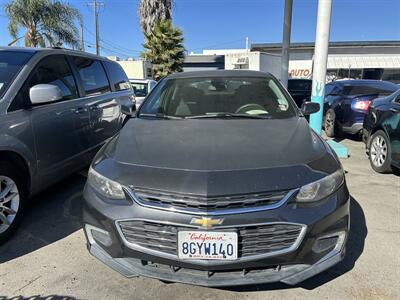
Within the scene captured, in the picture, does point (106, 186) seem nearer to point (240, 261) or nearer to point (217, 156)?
point (217, 156)

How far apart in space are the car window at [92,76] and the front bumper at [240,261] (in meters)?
2.89

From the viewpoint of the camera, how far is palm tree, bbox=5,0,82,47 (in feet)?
57.7

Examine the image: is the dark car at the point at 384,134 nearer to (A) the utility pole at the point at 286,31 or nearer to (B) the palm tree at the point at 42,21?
(A) the utility pole at the point at 286,31

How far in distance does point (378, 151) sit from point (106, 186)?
15.2 ft

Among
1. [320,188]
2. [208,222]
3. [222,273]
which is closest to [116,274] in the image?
[222,273]

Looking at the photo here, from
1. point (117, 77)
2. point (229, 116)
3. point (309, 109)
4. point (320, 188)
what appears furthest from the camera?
point (117, 77)

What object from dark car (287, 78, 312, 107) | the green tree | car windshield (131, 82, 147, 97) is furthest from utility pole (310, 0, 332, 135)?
the green tree

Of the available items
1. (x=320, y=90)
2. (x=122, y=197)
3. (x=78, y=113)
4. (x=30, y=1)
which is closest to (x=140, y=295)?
(x=122, y=197)

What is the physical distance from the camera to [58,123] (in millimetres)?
4098

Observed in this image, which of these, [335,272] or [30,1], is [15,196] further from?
[30,1]

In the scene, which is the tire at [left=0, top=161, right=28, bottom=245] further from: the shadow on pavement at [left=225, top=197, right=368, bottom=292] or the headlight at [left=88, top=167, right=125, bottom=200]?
the shadow on pavement at [left=225, top=197, right=368, bottom=292]

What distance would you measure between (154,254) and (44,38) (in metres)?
18.9

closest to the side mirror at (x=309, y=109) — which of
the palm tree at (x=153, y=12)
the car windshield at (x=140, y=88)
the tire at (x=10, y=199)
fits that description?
the tire at (x=10, y=199)

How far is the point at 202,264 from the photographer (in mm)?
2281
